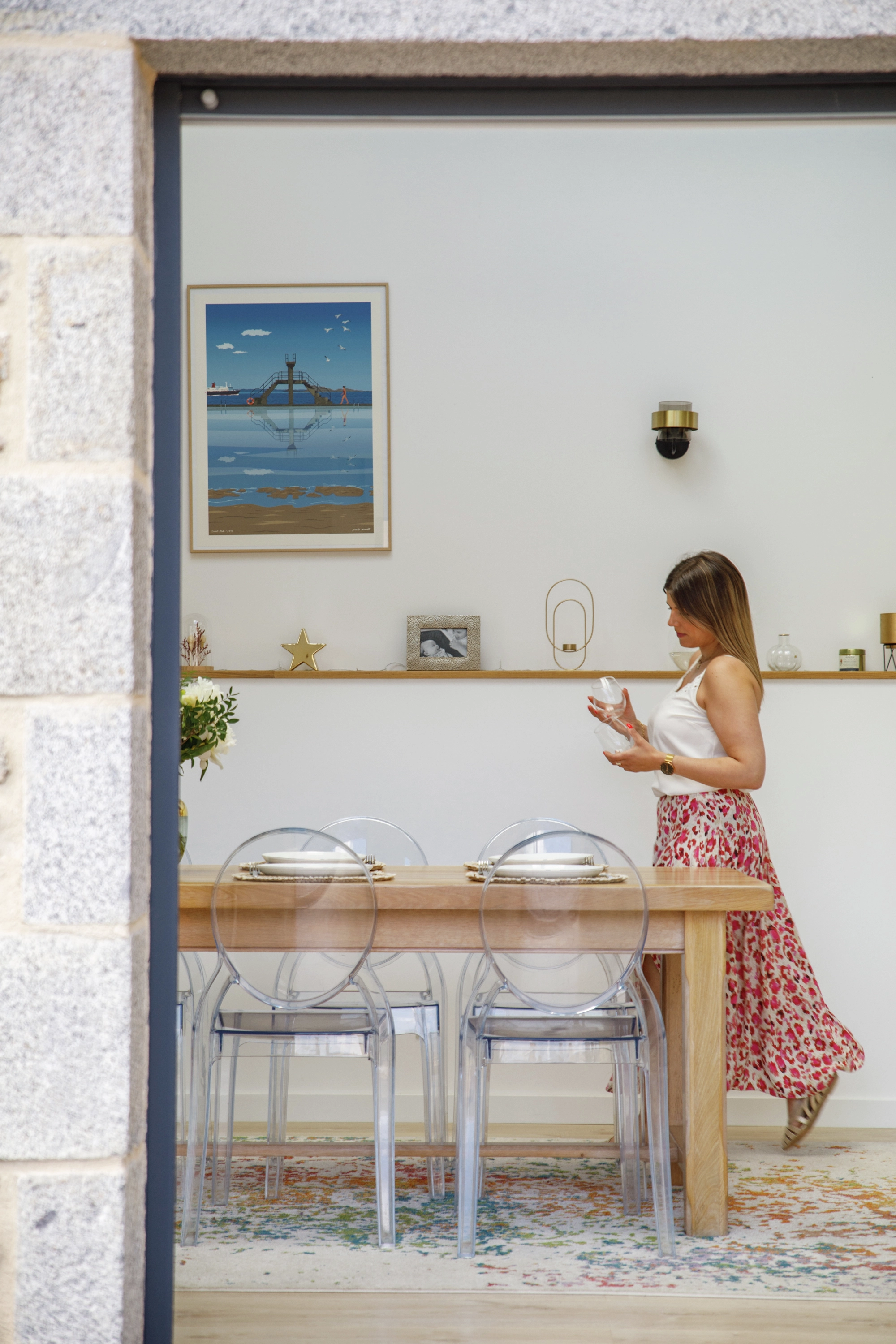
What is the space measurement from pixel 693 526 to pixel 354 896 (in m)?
2.08

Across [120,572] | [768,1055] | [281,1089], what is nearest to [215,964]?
[281,1089]

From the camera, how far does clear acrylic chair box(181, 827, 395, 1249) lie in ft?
7.97

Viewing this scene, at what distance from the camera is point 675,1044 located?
2996mm

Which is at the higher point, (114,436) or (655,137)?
(655,137)

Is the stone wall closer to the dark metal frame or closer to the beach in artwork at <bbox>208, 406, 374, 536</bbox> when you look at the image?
the dark metal frame

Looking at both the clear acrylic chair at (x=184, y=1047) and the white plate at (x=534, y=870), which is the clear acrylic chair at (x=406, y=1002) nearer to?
the clear acrylic chair at (x=184, y=1047)

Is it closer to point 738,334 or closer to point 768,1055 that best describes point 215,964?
point 768,1055

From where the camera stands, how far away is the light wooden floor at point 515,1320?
2.04 m

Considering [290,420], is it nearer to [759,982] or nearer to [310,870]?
[310,870]

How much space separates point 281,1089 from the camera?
302cm

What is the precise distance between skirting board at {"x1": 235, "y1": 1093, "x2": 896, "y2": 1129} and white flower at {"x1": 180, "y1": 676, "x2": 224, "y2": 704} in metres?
1.46

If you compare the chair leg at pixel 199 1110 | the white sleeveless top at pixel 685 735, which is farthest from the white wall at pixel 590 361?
the chair leg at pixel 199 1110

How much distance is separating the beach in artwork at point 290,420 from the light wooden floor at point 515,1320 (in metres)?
2.44

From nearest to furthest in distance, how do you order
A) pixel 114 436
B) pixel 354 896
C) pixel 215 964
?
pixel 114 436 < pixel 354 896 < pixel 215 964
